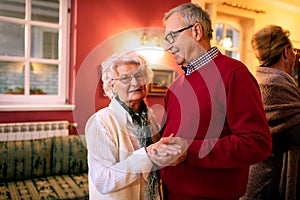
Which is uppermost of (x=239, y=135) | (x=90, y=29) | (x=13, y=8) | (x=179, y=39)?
(x=13, y=8)

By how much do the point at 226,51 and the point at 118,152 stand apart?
12.8ft

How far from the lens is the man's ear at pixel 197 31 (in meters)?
1.08

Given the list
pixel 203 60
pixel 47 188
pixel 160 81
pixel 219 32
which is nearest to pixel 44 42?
pixel 160 81

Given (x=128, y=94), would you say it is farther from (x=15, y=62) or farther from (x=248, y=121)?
(x=15, y=62)

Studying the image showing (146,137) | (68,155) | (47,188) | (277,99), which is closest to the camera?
(146,137)

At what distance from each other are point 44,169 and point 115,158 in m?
1.91

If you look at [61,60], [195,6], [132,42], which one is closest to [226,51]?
[132,42]

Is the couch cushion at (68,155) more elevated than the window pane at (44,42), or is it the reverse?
the window pane at (44,42)

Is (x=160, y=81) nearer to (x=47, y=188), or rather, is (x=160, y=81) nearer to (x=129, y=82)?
(x=47, y=188)

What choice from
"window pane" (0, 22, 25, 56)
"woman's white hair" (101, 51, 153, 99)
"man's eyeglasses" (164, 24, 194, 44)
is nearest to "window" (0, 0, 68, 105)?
"window pane" (0, 22, 25, 56)

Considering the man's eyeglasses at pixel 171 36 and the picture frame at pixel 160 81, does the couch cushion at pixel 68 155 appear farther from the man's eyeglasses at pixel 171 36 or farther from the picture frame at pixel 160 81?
the man's eyeglasses at pixel 171 36

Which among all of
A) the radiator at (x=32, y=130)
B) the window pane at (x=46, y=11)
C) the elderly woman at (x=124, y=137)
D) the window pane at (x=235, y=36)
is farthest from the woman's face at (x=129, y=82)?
the window pane at (x=235, y=36)

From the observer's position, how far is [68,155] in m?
2.84

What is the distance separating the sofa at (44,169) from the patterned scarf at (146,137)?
4.60 ft
